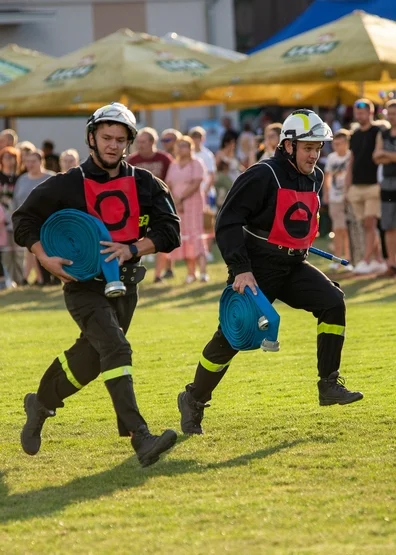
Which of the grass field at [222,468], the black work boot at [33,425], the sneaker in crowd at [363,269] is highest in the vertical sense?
the black work boot at [33,425]

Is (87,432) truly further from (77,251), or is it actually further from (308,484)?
(308,484)

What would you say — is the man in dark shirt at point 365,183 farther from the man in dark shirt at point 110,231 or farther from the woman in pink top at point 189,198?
the man in dark shirt at point 110,231

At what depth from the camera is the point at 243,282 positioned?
755 cm

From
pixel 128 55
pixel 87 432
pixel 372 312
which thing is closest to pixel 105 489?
pixel 87 432

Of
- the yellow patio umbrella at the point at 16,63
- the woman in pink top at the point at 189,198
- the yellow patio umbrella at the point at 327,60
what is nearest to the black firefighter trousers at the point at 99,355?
the woman in pink top at the point at 189,198

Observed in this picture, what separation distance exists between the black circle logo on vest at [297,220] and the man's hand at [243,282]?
15.7 inches

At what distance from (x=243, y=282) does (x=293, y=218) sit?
53 centimetres

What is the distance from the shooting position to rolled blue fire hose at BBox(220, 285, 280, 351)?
292 inches

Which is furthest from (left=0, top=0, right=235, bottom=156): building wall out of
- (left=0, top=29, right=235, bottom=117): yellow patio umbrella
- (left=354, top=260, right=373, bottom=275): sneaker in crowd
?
(left=354, top=260, right=373, bottom=275): sneaker in crowd

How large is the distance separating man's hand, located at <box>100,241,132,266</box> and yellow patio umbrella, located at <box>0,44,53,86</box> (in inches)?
640

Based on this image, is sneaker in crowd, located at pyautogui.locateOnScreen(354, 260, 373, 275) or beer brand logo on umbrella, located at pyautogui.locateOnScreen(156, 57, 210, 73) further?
beer brand logo on umbrella, located at pyautogui.locateOnScreen(156, 57, 210, 73)

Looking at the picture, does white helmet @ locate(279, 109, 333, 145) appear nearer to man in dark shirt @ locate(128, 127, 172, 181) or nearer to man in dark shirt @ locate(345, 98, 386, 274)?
man in dark shirt @ locate(345, 98, 386, 274)

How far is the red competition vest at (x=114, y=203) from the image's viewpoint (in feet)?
23.8

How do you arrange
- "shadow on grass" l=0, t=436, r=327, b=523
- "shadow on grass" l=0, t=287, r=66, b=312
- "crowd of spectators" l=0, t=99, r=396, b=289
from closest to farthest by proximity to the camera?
1. "shadow on grass" l=0, t=436, r=327, b=523
2. "shadow on grass" l=0, t=287, r=66, b=312
3. "crowd of spectators" l=0, t=99, r=396, b=289
